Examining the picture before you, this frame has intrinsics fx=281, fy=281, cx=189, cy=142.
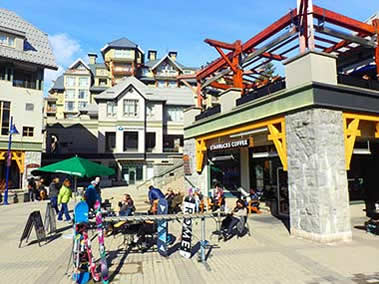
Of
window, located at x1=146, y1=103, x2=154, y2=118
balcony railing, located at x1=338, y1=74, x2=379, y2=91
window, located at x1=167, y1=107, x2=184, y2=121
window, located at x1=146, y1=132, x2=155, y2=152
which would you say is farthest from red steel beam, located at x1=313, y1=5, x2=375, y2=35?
window, located at x1=146, y1=132, x2=155, y2=152

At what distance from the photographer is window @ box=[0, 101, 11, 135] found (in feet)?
76.3

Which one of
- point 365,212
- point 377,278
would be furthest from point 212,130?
point 377,278

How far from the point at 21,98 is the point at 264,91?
2215cm

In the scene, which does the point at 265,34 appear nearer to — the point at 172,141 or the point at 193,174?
the point at 193,174

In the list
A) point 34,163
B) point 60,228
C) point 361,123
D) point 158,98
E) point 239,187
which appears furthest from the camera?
point 158,98

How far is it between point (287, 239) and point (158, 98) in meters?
28.1

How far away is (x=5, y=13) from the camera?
89.1ft

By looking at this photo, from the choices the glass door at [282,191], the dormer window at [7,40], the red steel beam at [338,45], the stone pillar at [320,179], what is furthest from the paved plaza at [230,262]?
the dormer window at [7,40]

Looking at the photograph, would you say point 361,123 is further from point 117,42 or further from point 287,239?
point 117,42

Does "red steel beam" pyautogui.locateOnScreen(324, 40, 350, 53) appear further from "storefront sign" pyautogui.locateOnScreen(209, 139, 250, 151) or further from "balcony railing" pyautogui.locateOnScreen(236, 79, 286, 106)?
"storefront sign" pyautogui.locateOnScreen(209, 139, 250, 151)

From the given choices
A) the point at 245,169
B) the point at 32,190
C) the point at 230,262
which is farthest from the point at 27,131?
the point at 230,262

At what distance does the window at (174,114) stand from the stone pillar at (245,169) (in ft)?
73.7

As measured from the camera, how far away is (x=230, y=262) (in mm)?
6438

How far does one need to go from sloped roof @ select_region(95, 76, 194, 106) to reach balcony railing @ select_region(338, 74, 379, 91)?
2707 cm
